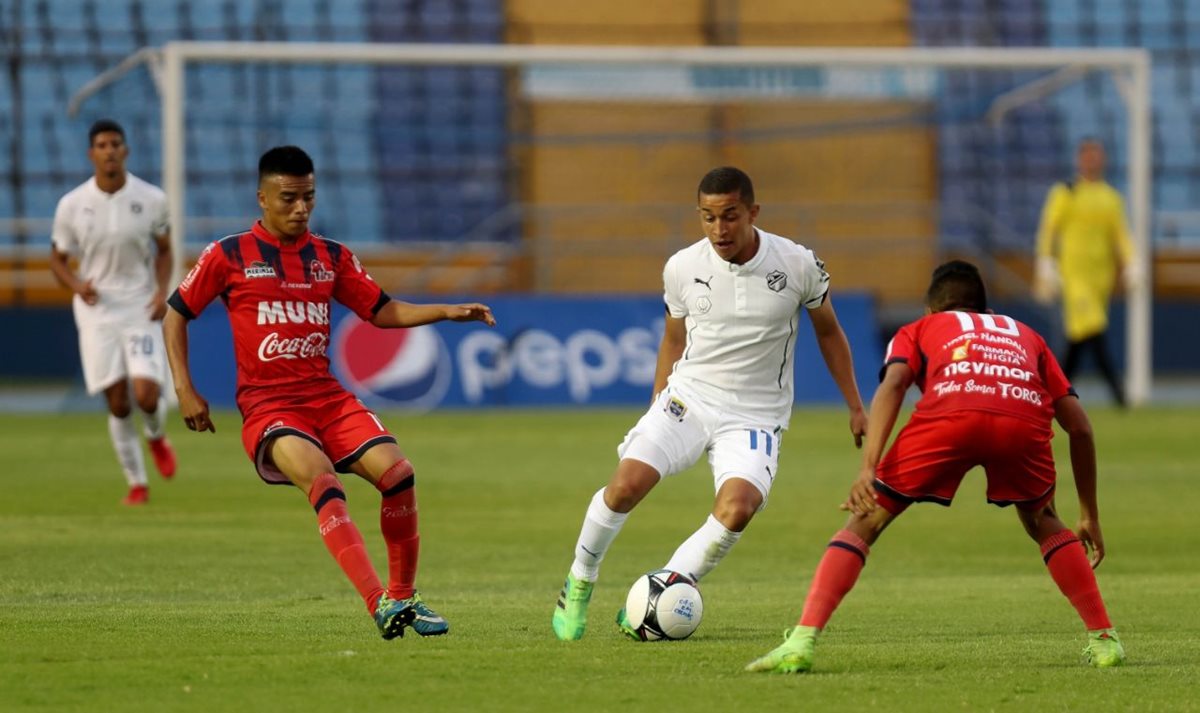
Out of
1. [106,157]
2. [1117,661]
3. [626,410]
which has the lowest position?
[626,410]

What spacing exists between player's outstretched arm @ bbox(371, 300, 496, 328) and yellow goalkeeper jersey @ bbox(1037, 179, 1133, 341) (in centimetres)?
1385

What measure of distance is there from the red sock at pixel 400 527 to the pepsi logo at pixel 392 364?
512 inches

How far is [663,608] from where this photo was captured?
23.7 feet

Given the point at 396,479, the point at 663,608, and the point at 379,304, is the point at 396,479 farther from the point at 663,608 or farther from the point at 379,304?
the point at 663,608

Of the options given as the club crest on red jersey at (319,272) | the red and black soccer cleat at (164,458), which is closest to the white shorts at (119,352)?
the red and black soccer cleat at (164,458)

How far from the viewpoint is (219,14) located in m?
28.1

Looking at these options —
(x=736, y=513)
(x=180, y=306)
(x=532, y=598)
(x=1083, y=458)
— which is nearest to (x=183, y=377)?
(x=180, y=306)

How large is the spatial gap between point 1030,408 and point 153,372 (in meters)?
7.82

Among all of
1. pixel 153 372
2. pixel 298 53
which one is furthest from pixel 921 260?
pixel 153 372

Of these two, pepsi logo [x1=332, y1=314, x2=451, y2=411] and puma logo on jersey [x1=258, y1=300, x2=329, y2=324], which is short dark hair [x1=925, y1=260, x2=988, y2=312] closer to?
puma logo on jersey [x1=258, y1=300, x2=329, y2=324]

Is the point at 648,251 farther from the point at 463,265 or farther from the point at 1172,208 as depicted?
the point at 1172,208

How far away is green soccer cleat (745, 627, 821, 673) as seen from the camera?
20.8 ft

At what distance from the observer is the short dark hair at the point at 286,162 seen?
25.0 feet

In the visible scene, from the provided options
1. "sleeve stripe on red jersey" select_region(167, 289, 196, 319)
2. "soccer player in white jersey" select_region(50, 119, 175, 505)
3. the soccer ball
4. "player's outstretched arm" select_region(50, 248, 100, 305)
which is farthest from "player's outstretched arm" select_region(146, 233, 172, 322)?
the soccer ball
